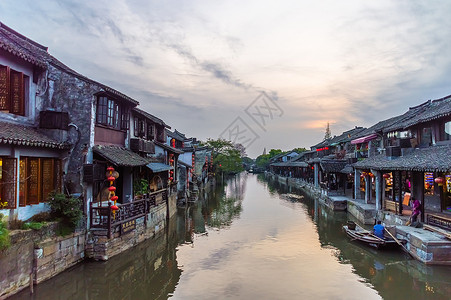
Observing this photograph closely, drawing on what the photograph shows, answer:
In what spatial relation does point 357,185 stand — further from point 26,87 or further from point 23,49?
point 23,49

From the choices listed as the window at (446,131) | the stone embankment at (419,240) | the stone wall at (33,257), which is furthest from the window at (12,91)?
the window at (446,131)

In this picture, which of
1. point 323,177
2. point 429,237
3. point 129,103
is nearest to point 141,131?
point 129,103

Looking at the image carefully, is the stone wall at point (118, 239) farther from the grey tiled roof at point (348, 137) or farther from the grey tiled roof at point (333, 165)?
the grey tiled roof at point (348, 137)

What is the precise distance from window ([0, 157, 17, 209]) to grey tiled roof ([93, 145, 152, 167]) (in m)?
3.07

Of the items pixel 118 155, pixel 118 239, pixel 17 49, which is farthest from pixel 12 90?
pixel 118 239

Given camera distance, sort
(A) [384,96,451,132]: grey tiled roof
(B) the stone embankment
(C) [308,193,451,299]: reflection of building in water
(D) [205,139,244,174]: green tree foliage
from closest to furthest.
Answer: (C) [308,193,451,299]: reflection of building in water < (B) the stone embankment < (A) [384,96,451,132]: grey tiled roof < (D) [205,139,244,174]: green tree foliage

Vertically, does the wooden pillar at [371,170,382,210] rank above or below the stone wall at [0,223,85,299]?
above

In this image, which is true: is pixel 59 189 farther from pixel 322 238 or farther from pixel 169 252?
pixel 322 238

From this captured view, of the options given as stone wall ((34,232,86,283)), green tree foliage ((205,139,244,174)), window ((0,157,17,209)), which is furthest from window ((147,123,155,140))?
green tree foliage ((205,139,244,174))

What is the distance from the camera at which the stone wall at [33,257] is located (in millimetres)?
8391

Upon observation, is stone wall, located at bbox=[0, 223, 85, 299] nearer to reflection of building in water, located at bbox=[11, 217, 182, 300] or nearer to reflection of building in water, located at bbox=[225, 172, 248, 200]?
reflection of building in water, located at bbox=[11, 217, 182, 300]

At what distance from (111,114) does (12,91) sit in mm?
4318

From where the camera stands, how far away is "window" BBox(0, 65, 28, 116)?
10.2 meters

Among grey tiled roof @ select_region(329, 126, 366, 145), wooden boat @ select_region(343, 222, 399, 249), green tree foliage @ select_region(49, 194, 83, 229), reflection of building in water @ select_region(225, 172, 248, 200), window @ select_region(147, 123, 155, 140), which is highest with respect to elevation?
grey tiled roof @ select_region(329, 126, 366, 145)
